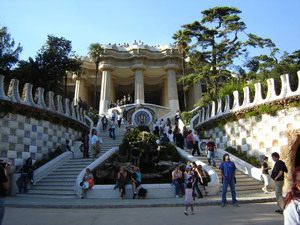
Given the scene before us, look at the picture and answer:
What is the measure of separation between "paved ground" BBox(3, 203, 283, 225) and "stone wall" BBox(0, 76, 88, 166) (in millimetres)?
7362

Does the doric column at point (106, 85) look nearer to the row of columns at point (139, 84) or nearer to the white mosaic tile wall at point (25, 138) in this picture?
the row of columns at point (139, 84)

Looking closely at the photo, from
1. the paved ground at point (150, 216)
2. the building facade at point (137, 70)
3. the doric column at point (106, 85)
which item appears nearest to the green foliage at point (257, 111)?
the paved ground at point (150, 216)

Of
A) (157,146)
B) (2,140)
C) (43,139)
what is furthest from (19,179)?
(157,146)

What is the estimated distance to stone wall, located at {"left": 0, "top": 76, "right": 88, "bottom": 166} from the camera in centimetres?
1669

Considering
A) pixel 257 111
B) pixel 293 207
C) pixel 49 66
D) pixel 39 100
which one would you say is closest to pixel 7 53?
pixel 49 66

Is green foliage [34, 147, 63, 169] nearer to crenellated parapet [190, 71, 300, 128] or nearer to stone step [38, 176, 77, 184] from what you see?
stone step [38, 176, 77, 184]

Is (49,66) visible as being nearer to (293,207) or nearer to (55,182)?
(55,182)

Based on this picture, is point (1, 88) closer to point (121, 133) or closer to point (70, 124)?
point (70, 124)

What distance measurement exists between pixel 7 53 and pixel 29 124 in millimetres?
15987

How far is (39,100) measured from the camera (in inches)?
777

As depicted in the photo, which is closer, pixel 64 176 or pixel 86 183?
pixel 86 183

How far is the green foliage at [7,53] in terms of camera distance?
29948 mm

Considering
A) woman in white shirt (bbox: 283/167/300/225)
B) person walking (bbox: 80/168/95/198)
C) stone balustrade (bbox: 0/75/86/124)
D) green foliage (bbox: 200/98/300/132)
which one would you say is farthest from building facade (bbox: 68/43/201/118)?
woman in white shirt (bbox: 283/167/300/225)

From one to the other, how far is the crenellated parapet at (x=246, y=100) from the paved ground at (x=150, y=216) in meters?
8.64
